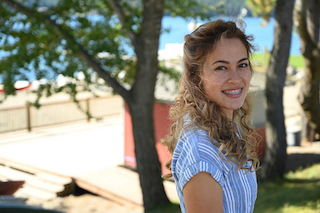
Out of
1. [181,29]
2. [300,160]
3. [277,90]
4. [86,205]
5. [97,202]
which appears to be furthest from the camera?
[300,160]

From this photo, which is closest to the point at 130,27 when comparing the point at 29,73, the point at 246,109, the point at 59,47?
the point at 59,47

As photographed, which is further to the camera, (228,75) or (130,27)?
(130,27)

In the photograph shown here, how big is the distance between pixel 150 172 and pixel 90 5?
3.54 metres

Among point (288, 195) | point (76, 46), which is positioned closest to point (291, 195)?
point (288, 195)

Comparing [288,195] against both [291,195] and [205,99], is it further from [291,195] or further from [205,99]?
[205,99]

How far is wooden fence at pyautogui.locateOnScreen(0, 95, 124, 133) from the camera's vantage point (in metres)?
16.3

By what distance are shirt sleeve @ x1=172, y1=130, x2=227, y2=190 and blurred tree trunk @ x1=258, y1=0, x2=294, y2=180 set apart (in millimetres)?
7079

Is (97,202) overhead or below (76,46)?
below

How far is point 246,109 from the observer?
2.26 meters

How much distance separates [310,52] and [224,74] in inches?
309

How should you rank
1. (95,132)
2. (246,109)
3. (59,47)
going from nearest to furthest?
1. (246,109)
2. (59,47)
3. (95,132)

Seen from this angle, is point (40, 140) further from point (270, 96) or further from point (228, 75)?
point (228, 75)

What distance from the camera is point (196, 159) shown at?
1481 mm

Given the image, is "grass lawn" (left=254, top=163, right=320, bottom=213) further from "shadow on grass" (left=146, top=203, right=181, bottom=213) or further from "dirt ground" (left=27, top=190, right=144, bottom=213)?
"dirt ground" (left=27, top=190, right=144, bottom=213)
